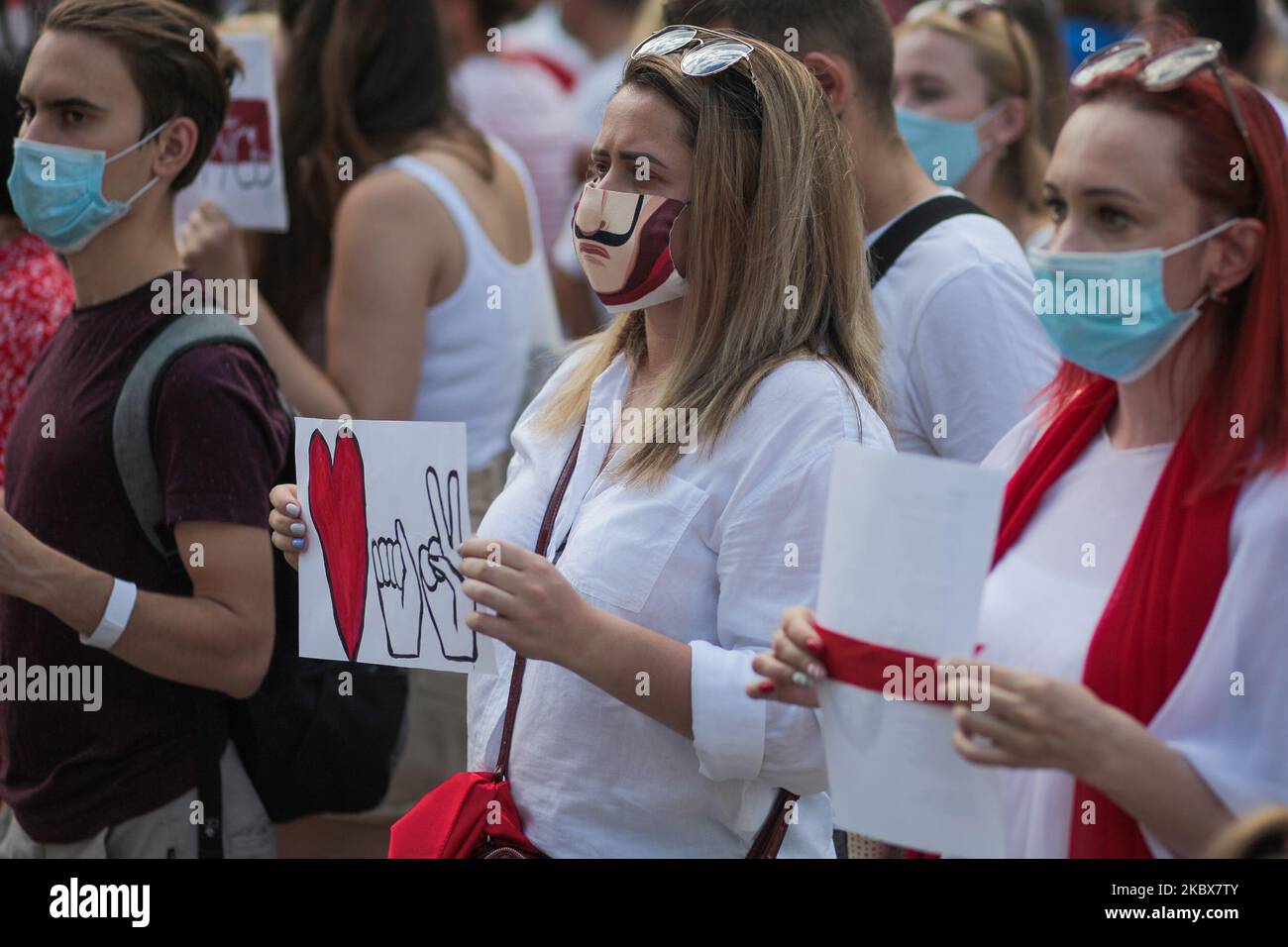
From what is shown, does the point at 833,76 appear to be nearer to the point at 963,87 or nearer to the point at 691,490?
the point at 963,87

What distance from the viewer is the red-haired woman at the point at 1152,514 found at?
5.85 ft

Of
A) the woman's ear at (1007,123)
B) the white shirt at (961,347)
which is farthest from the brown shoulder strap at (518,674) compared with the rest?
the woman's ear at (1007,123)

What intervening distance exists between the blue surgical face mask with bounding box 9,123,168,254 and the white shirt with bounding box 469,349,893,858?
4.30 ft

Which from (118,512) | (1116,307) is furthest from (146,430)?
(1116,307)

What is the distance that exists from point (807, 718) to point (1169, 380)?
0.71m

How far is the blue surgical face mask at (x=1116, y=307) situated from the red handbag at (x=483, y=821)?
0.85 m

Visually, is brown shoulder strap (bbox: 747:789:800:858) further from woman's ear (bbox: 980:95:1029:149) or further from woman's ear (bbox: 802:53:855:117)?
woman's ear (bbox: 980:95:1029:149)

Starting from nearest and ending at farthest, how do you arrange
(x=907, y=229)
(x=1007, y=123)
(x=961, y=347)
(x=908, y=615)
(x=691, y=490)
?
(x=908, y=615) < (x=691, y=490) < (x=961, y=347) < (x=907, y=229) < (x=1007, y=123)

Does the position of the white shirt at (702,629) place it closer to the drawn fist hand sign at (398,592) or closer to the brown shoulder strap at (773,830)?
the brown shoulder strap at (773,830)

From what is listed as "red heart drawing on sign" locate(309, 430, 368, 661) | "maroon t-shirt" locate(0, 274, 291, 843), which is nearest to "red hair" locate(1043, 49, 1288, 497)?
"red heart drawing on sign" locate(309, 430, 368, 661)

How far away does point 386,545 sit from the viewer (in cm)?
239

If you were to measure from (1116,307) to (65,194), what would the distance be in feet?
6.77

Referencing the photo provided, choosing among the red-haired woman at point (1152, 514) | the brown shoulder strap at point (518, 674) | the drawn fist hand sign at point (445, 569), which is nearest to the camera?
the red-haired woman at point (1152, 514)
